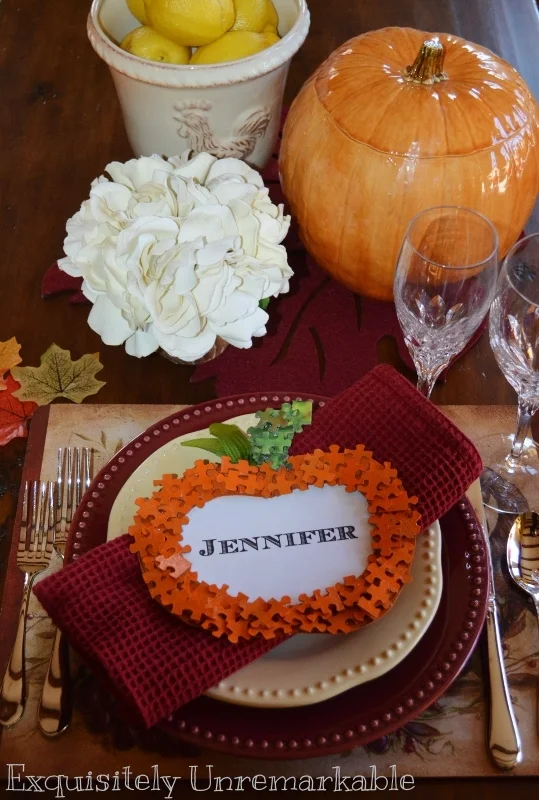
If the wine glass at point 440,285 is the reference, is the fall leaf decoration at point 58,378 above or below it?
below

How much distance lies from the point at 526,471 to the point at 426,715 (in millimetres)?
267

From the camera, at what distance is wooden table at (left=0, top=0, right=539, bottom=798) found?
0.78m

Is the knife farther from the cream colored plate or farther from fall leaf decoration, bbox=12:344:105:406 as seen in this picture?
fall leaf decoration, bbox=12:344:105:406

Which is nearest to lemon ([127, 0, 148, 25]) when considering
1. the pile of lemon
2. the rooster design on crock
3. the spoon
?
the pile of lemon

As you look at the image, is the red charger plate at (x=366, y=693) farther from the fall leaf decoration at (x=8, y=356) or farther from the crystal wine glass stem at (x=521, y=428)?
the fall leaf decoration at (x=8, y=356)

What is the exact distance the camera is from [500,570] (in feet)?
2.04

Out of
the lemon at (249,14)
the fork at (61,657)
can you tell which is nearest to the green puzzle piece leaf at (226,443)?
the fork at (61,657)

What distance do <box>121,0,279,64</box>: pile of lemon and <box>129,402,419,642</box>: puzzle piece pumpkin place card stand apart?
461 millimetres

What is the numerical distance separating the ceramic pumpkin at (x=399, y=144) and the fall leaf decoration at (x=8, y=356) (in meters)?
0.34

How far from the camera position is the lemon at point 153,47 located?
0.81 metres

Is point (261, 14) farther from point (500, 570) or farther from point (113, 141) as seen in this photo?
point (500, 570)

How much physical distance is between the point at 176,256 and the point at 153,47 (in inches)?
12.3

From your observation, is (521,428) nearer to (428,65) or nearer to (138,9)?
(428,65)

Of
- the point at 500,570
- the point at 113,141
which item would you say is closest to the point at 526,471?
the point at 500,570
